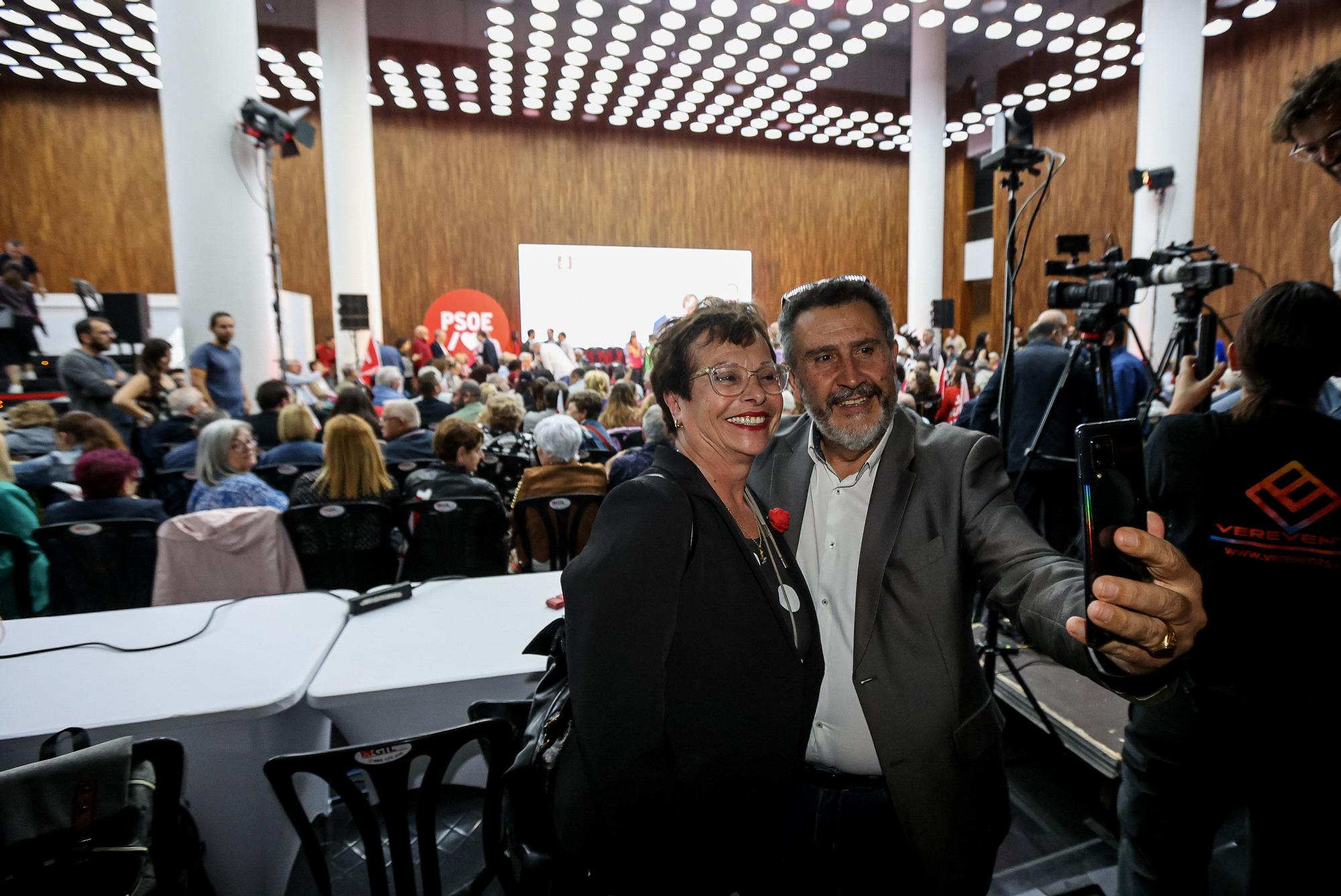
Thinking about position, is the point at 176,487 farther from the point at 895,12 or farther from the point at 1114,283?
the point at 895,12

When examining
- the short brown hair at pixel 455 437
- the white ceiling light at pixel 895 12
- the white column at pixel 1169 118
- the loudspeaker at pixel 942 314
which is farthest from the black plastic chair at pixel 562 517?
the loudspeaker at pixel 942 314

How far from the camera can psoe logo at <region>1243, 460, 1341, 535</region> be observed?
1316 mm

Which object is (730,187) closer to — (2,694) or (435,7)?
(435,7)

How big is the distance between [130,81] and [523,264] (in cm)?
692

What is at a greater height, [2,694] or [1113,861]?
[2,694]

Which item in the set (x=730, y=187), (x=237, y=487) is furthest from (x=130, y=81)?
(x=237, y=487)

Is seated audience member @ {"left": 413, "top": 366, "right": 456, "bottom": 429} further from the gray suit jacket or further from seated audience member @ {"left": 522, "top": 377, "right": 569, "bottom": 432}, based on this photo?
the gray suit jacket

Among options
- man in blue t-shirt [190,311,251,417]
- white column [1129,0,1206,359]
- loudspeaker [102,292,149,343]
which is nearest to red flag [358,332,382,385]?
loudspeaker [102,292,149,343]

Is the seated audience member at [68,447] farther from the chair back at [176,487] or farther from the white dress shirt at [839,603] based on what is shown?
the white dress shirt at [839,603]

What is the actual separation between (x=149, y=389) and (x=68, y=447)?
192cm

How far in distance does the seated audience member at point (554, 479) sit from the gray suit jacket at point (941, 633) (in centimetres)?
196

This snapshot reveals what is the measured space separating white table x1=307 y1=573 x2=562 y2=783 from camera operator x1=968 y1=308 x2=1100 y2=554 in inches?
97.1

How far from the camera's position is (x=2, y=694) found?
153cm

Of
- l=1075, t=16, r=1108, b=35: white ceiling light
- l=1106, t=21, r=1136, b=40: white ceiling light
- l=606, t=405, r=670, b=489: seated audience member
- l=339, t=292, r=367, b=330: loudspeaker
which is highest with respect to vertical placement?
l=1075, t=16, r=1108, b=35: white ceiling light
